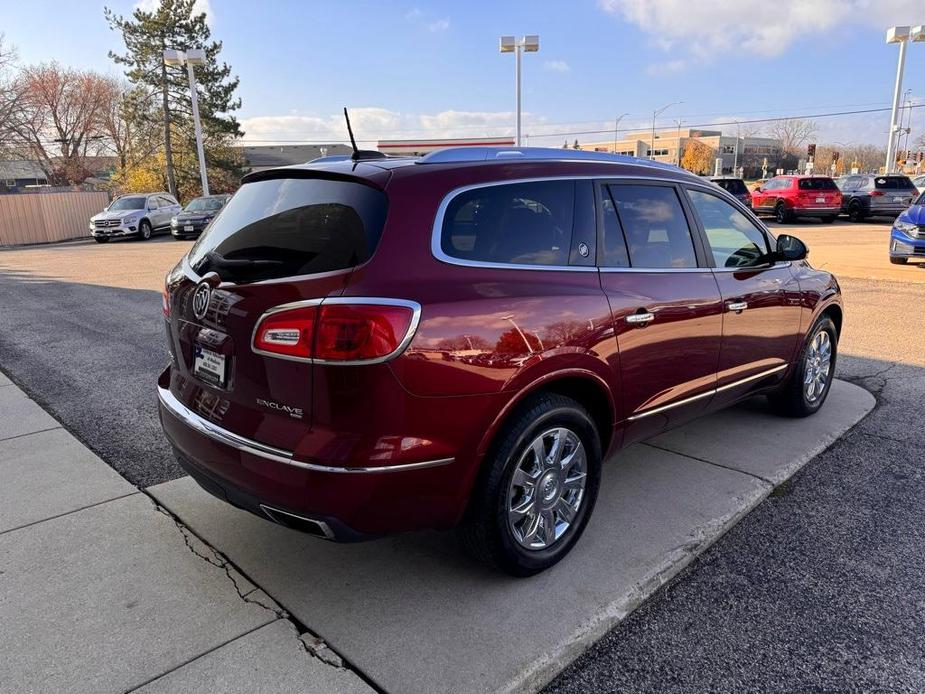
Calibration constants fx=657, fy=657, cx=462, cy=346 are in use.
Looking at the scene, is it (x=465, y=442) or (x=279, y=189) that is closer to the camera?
(x=465, y=442)

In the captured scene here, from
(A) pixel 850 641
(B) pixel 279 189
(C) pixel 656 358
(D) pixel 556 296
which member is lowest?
(A) pixel 850 641

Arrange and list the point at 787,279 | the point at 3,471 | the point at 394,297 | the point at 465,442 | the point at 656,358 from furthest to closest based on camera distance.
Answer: the point at 787,279 → the point at 3,471 → the point at 656,358 → the point at 465,442 → the point at 394,297

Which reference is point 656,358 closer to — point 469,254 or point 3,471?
point 469,254

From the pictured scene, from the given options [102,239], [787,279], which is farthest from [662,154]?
[787,279]

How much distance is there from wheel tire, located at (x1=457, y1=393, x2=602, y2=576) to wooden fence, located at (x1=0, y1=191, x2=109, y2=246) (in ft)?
102

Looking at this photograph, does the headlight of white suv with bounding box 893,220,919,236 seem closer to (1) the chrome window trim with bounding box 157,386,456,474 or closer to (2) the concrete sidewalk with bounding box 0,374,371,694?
(1) the chrome window trim with bounding box 157,386,456,474

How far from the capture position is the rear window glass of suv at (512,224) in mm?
2635

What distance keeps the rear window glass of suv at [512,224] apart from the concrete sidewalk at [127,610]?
1.67 meters

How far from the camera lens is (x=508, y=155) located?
3.05 meters

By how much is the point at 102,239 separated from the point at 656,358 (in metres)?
26.9

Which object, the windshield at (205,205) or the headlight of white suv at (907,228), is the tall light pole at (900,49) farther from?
the windshield at (205,205)

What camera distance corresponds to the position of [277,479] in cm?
242

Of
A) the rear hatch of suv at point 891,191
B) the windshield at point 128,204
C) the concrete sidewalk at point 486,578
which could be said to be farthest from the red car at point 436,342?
the rear hatch of suv at point 891,191

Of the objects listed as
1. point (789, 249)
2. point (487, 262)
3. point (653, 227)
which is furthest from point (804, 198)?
point (487, 262)
